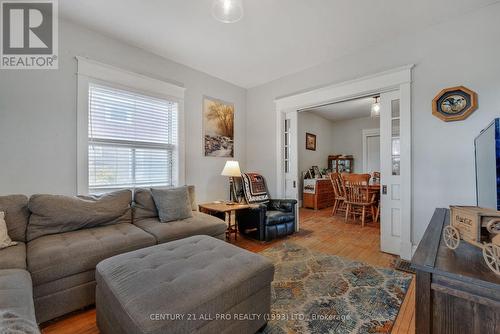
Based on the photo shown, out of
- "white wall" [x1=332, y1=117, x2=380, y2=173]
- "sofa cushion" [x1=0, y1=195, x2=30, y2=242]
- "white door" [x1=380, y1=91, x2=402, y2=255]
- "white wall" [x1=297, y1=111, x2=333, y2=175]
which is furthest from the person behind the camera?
"white wall" [x1=332, y1=117, x2=380, y2=173]

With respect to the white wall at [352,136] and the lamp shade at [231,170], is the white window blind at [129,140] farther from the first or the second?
the white wall at [352,136]

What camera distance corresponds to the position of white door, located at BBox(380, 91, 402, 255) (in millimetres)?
2748

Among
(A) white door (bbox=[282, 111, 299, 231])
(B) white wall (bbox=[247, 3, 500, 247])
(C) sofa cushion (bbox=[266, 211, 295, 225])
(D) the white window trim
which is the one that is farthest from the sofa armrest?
(D) the white window trim

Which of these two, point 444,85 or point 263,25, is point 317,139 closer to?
point 444,85

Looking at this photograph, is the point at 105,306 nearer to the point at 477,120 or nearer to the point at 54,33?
the point at 54,33

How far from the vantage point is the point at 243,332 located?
4.36ft

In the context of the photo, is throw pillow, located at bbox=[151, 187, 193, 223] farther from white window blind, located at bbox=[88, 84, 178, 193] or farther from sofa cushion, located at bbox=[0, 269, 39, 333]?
sofa cushion, located at bbox=[0, 269, 39, 333]

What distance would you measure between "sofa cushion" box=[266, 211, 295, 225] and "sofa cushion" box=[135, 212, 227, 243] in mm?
781

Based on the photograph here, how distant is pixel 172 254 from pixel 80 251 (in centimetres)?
79

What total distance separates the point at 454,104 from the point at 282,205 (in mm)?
2456

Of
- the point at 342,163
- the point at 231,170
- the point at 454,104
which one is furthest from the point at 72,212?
the point at 342,163

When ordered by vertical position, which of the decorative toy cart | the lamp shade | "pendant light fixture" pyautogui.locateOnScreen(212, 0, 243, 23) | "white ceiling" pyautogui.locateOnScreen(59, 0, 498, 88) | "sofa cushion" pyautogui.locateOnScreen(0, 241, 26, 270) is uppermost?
"white ceiling" pyautogui.locateOnScreen(59, 0, 498, 88)

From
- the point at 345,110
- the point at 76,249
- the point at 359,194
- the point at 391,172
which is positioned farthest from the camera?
the point at 345,110

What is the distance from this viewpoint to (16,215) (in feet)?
6.31
